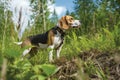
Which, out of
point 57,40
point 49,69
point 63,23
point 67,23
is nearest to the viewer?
point 49,69

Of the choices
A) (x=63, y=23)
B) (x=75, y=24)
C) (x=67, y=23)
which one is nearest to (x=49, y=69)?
(x=63, y=23)

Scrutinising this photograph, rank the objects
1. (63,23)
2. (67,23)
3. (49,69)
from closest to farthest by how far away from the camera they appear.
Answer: (49,69) < (63,23) < (67,23)

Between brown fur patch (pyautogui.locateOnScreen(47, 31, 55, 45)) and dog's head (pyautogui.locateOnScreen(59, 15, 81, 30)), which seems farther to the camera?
dog's head (pyautogui.locateOnScreen(59, 15, 81, 30))

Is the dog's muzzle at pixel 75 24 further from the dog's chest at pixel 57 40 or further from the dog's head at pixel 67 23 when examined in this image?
the dog's chest at pixel 57 40

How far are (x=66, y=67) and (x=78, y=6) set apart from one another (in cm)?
5004

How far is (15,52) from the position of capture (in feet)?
6.06

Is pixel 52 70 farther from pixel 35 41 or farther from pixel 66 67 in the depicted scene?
pixel 35 41

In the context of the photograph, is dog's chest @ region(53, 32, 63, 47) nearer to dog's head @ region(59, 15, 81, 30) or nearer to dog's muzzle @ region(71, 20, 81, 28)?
dog's head @ region(59, 15, 81, 30)

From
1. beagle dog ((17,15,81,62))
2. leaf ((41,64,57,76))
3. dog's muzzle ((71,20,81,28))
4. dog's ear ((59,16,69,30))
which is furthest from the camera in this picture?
dog's muzzle ((71,20,81,28))

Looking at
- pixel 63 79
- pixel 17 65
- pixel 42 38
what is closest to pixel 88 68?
pixel 63 79

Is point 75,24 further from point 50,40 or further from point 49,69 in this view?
point 49,69

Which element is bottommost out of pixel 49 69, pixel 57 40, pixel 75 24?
pixel 57 40

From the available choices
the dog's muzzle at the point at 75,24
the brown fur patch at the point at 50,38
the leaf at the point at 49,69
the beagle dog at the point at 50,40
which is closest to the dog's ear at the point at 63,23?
the beagle dog at the point at 50,40

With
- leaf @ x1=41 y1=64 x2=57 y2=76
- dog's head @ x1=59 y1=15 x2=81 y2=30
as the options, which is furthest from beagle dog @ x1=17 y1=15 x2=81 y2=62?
leaf @ x1=41 y1=64 x2=57 y2=76
